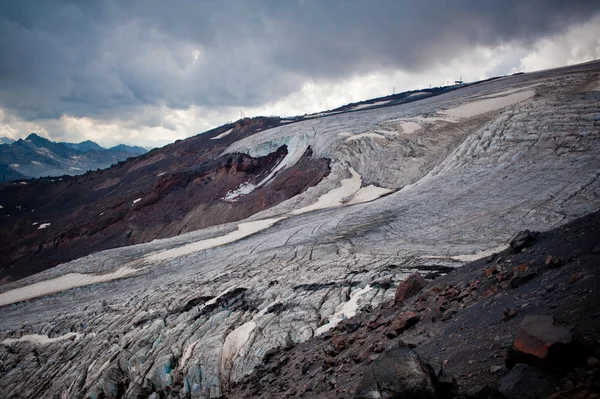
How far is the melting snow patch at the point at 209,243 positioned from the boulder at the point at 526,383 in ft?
60.9

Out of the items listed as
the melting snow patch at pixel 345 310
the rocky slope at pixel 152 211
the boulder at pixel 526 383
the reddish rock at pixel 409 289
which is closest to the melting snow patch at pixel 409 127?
the rocky slope at pixel 152 211

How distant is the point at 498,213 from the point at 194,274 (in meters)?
13.4

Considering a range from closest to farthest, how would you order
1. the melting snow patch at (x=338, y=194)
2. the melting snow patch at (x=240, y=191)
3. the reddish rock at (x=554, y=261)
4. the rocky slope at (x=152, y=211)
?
the reddish rock at (x=554, y=261) → the melting snow patch at (x=338, y=194) → the rocky slope at (x=152, y=211) → the melting snow patch at (x=240, y=191)

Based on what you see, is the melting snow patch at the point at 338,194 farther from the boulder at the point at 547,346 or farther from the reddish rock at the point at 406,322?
the boulder at the point at 547,346

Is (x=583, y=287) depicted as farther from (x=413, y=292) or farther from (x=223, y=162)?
(x=223, y=162)

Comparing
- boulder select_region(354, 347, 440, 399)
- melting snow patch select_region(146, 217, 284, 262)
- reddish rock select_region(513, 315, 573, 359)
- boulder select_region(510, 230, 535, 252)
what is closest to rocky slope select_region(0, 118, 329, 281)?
melting snow patch select_region(146, 217, 284, 262)

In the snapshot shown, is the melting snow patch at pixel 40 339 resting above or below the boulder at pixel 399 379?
below

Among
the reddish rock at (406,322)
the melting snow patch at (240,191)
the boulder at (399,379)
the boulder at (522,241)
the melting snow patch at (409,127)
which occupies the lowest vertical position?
the reddish rock at (406,322)

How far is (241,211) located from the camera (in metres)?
38.1

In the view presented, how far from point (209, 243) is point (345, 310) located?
13.3 metres

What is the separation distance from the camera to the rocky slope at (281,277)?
35.6ft

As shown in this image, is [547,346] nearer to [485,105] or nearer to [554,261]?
[554,261]

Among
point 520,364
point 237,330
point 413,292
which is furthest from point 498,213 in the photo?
point 520,364

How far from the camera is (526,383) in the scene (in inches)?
Answer: 156
